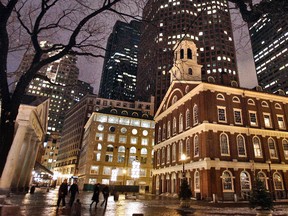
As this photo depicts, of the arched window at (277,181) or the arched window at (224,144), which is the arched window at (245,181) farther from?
the arched window at (277,181)

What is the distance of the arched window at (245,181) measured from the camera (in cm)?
3061

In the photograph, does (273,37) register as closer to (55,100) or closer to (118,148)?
(118,148)

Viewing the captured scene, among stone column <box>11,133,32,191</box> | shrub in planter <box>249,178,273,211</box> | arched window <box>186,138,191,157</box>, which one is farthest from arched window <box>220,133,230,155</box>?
stone column <box>11,133,32,191</box>

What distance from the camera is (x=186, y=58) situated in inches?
1710

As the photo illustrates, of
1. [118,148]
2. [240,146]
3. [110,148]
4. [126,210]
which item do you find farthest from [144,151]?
[126,210]

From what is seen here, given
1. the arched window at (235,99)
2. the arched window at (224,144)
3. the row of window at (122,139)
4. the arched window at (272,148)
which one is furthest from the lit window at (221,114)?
the row of window at (122,139)

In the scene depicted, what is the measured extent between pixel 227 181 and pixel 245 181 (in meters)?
2.89

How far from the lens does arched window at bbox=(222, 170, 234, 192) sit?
97.5 ft

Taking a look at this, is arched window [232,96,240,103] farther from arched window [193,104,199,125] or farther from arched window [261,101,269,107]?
arched window [193,104,199,125]

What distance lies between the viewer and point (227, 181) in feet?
98.9

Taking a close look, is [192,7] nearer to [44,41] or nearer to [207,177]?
[207,177]

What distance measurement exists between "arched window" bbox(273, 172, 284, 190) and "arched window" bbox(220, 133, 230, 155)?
26.6ft

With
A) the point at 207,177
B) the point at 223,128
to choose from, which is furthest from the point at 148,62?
the point at 223,128

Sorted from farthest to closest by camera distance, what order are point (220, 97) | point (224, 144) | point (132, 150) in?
1. point (132, 150)
2. point (220, 97)
3. point (224, 144)
